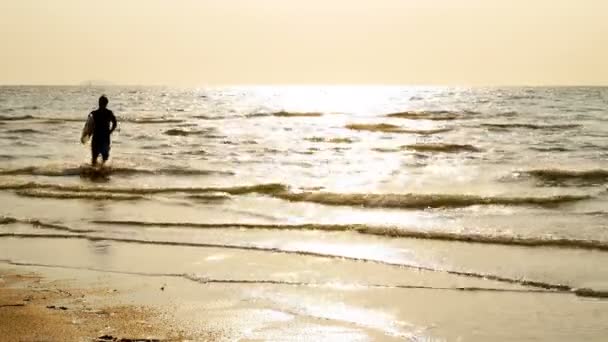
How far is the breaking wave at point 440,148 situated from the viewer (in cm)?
2444

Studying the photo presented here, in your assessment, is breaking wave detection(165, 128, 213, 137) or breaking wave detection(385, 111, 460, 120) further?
breaking wave detection(385, 111, 460, 120)

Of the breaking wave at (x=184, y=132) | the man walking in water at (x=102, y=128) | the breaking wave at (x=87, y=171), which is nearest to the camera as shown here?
the man walking in water at (x=102, y=128)

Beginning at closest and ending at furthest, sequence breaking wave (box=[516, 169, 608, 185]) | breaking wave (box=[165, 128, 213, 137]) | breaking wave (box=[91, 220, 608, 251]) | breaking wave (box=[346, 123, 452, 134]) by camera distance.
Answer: breaking wave (box=[91, 220, 608, 251]), breaking wave (box=[516, 169, 608, 185]), breaking wave (box=[165, 128, 213, 137]), breaking wave (box=[346, 123, 452, 134])

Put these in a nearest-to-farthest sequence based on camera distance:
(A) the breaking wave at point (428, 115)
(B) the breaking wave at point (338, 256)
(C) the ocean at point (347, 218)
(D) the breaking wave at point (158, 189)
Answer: (B) the breaking wave at point (338, 256) < (C) the ocean at point (347, 218) < (D) the breaking wave at point (158, 189) < (A) the breaking wave at point (428, 115)

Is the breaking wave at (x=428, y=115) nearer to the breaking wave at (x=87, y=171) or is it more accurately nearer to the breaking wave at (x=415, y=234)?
the breaking wave at (x=87, y=171)

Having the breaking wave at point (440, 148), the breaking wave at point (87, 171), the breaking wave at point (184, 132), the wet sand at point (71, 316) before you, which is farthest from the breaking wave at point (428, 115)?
the wet sand at point (71, 316)

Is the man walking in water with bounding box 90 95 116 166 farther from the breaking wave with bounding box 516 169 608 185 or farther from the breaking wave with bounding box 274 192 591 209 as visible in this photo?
the breaking wave with bounding box 516 169 608 185

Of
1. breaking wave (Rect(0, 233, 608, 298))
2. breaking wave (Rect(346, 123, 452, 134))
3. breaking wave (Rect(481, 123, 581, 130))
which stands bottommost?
breaking wave (Rect(346, 123, 452, 134))

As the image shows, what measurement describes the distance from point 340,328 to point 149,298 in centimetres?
173

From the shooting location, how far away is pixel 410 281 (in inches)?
277

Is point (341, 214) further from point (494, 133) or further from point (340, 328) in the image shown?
point (494, 133)

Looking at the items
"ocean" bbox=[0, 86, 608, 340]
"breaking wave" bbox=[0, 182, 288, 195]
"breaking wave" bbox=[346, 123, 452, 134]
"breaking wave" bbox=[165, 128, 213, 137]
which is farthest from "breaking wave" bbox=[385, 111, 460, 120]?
"breaking wave" bbox=[0, 182, 288, 195]

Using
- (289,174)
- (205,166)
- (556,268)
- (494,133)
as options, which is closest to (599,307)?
(556,268)

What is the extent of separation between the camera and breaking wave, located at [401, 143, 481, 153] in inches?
962
